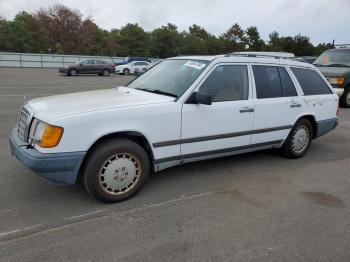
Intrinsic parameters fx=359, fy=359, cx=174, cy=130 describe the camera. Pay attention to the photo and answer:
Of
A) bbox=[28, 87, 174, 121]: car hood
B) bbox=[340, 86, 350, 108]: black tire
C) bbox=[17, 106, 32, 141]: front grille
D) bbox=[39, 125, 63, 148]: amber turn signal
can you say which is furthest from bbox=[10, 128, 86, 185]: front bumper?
bbox=[340, 86, 350, 108]: black tire

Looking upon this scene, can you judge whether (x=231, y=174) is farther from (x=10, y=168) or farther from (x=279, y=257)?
(x=10, y=168)

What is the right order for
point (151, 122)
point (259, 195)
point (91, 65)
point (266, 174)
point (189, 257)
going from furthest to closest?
point (91, 65) < point (266, 174) < point (259, 195) < point (151, 122) < point (189, 257)

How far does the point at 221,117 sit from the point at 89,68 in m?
25.8

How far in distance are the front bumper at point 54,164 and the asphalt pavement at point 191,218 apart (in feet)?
1.27

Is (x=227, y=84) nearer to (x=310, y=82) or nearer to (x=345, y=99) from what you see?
(x=310, y=82)

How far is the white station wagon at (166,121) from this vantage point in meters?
3.65

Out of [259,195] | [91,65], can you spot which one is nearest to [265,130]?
Answer: [259,195]

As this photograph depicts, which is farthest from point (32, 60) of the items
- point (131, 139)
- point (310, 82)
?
point (131, 139)

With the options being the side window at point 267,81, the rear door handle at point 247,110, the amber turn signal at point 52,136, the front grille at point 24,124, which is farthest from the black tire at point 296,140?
the front grille at point 24,124

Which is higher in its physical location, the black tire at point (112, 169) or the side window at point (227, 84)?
the side window at point (227, 84)

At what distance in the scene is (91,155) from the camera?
378 cm

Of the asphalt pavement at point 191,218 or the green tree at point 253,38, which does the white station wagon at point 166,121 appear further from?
the green tree at point 253,38

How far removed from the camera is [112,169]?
12.8 ft

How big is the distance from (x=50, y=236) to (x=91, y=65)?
27.1 m
